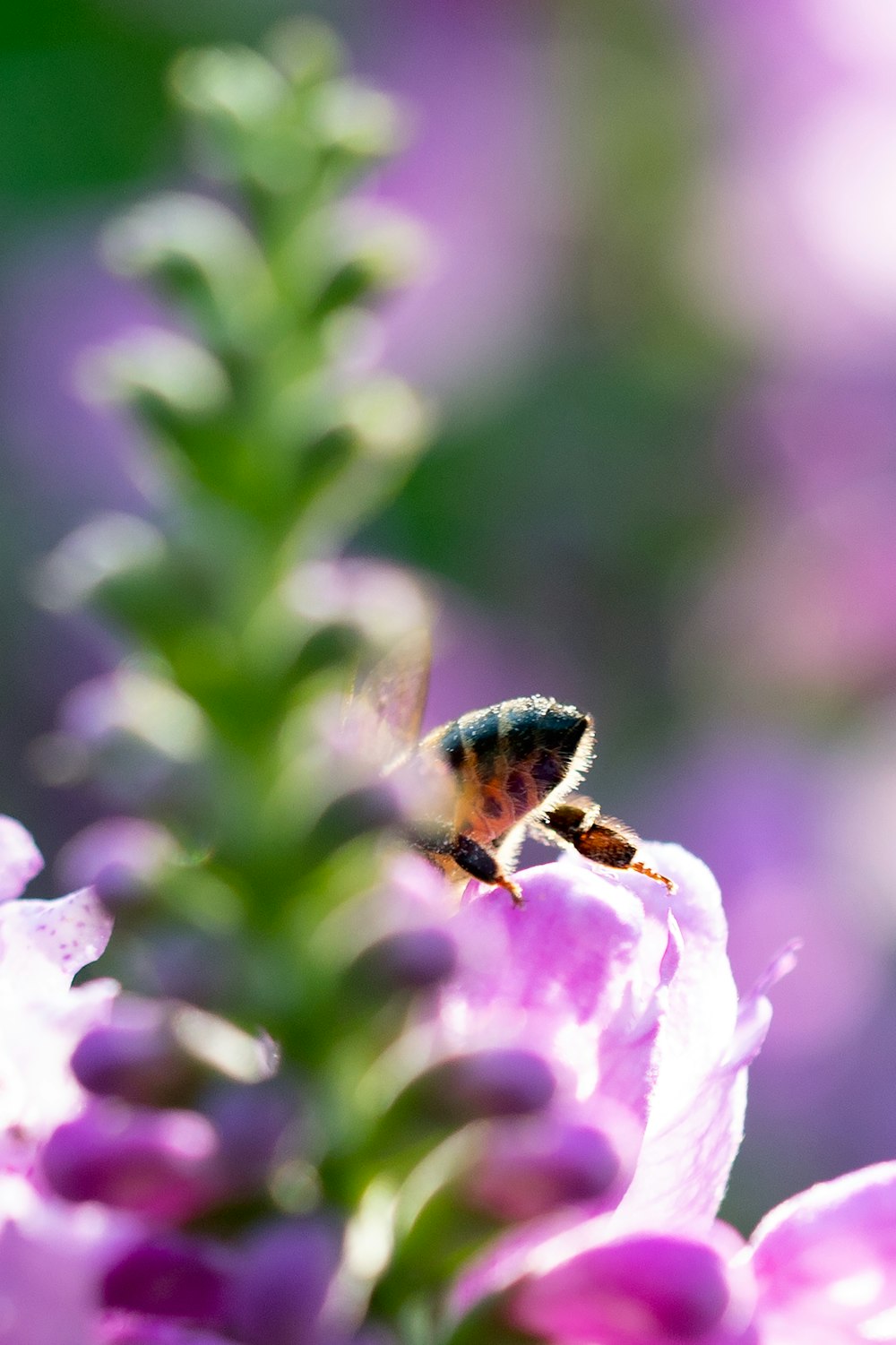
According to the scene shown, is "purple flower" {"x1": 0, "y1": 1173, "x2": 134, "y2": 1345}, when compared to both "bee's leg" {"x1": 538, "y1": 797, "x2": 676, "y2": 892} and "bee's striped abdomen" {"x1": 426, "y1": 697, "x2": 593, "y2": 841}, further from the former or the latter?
"bee's striped abdomen" {"x1": 426, "y1": 697, "x2": 593, "y2": 841}

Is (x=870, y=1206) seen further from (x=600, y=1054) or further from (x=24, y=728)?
(x=24, y=728)

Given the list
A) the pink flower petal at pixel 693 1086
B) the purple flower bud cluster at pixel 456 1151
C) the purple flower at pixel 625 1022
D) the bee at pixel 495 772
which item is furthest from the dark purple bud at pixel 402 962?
the bee at pixel 495 772

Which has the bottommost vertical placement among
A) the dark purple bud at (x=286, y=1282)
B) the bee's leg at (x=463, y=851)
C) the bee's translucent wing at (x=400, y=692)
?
the dark purple bud at (x=286, y=1282)

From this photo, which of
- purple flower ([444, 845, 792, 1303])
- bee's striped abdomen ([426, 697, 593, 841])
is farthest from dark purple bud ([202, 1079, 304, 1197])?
bee's striped abdomen ([426, 697, 593, 841])

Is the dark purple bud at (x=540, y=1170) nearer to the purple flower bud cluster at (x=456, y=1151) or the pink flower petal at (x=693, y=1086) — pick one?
the purple flower bud cluster at (x=456, y=1151)

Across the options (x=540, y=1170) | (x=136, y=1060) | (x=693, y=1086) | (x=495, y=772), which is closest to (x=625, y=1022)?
(x=693, y=1086)
